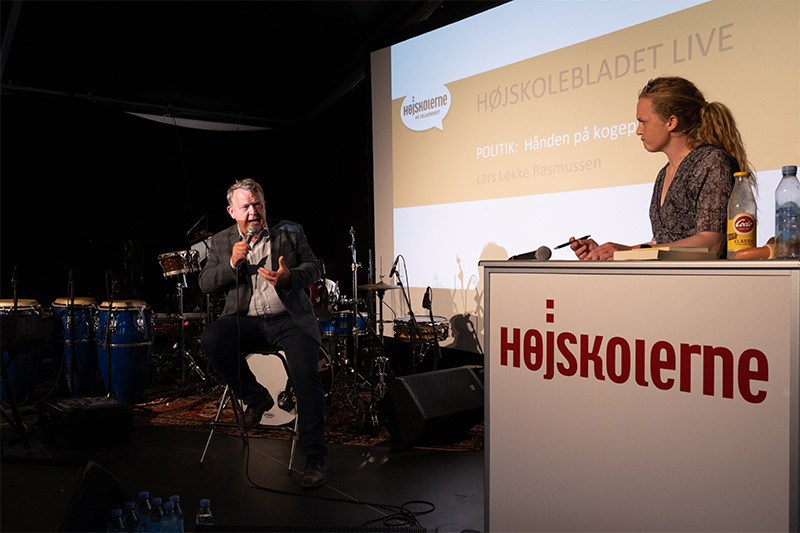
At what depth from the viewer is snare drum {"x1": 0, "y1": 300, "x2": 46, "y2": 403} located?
12.5ft

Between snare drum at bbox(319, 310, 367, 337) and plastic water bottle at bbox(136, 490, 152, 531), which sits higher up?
snare drum at bbox(319, 310, 367, 337)

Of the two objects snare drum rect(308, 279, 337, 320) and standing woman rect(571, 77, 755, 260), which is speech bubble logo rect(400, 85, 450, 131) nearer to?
snare drum rect(308, 279, 337, 320)

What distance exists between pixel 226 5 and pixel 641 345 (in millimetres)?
5248

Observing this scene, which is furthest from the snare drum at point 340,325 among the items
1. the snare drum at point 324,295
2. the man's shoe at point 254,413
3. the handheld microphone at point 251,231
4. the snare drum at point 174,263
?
the handheld microphone at point 251,231

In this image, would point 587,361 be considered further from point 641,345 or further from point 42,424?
point 42,424

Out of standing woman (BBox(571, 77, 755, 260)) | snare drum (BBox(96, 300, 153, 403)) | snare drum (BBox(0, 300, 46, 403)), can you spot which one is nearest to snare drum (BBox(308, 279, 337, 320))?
snare drum (BBox(96, 300, 153, 403))

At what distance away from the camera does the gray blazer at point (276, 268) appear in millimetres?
3152

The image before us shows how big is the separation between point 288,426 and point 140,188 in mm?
4999

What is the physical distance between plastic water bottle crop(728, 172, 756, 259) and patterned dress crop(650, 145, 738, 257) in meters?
0.28

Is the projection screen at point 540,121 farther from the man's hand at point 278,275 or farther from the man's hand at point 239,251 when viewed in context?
the man's hand at point 239,251

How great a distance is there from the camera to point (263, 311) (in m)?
3.23

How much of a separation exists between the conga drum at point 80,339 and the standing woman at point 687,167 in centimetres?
452

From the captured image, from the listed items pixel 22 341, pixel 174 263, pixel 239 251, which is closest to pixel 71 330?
pixel 22 341

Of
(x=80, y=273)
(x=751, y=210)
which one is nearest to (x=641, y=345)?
(x=751, y=210)
